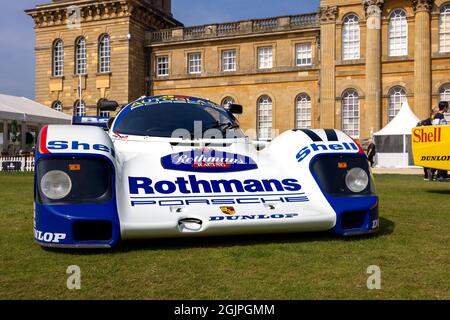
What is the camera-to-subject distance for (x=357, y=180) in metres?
3.37

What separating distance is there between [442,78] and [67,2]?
27282 millimetres

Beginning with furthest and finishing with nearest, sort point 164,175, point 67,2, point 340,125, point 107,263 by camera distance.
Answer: point 67,2
point 340,125
point 164,175
point 107,263

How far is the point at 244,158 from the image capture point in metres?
3.55

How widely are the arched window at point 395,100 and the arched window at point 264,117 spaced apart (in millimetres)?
7894

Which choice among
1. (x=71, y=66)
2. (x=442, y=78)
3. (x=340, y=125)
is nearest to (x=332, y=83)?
(x=340, y=125)

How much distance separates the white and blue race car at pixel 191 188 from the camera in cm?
287

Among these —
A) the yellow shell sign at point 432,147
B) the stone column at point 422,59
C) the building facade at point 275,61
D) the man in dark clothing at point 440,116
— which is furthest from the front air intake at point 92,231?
the stone column at point 422,59

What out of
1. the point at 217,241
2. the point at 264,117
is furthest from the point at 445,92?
the point at 217,241

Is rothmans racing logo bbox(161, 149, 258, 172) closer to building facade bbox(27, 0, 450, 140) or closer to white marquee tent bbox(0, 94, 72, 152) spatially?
white marquee tent bbox(0, 94, 72, 152)

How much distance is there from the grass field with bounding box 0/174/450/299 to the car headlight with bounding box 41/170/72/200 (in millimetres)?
396

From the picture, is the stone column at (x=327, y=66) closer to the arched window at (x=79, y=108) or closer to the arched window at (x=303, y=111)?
the arched window at (x=303, y=111)

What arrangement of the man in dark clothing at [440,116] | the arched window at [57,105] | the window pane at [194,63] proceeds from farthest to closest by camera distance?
the arched window at [57,105] < the window pane at [194,63] < the man in dark clothing at [440,116]

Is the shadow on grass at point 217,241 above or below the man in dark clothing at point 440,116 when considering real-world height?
below

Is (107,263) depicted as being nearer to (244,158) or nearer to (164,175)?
(164,175)
